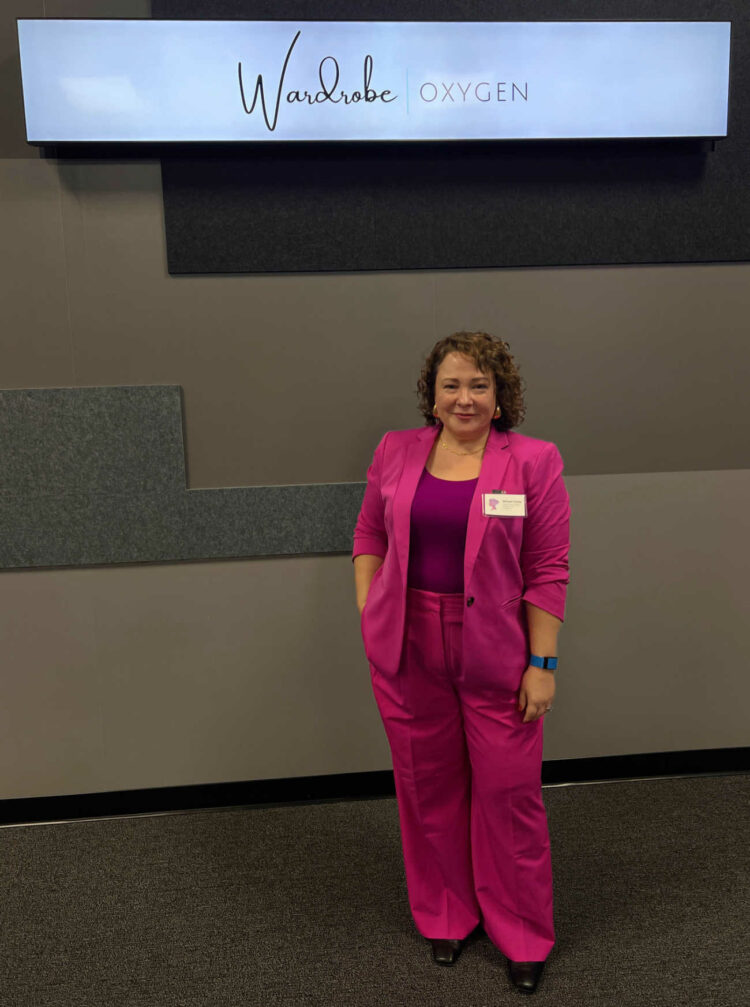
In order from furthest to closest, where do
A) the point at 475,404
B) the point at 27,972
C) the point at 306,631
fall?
1. the point at 306,631
2. the point at 27,972
3. the point at 475,404

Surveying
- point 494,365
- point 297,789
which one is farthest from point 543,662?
point 297,789

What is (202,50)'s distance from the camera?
83.4 inches

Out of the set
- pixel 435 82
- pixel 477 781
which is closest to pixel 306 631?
pixel 477 781

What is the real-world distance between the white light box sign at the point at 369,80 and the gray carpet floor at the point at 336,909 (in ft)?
6.81

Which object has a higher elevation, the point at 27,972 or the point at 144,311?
the point at 144,311

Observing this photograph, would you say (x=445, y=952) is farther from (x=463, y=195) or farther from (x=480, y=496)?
(x=463, y=195)

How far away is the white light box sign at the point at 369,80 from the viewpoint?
2.10 meters

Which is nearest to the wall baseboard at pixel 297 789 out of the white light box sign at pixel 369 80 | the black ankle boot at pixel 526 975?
the black ankle boot at pixel 526 975

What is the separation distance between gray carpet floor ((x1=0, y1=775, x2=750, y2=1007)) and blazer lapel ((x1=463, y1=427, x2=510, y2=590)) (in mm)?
982

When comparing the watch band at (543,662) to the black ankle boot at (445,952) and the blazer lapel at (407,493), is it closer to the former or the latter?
the blazer lapel at (407,493)

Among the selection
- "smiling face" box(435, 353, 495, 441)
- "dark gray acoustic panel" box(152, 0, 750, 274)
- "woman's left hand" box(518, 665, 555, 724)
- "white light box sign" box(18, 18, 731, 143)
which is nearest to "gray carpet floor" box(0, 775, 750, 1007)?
"woman's left hand" box(518, 665, 555, 724)

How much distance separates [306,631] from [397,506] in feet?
2.84

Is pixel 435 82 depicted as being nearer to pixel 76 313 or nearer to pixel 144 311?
pixel 144 311

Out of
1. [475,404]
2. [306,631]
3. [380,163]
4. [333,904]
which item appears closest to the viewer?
[475,404]
